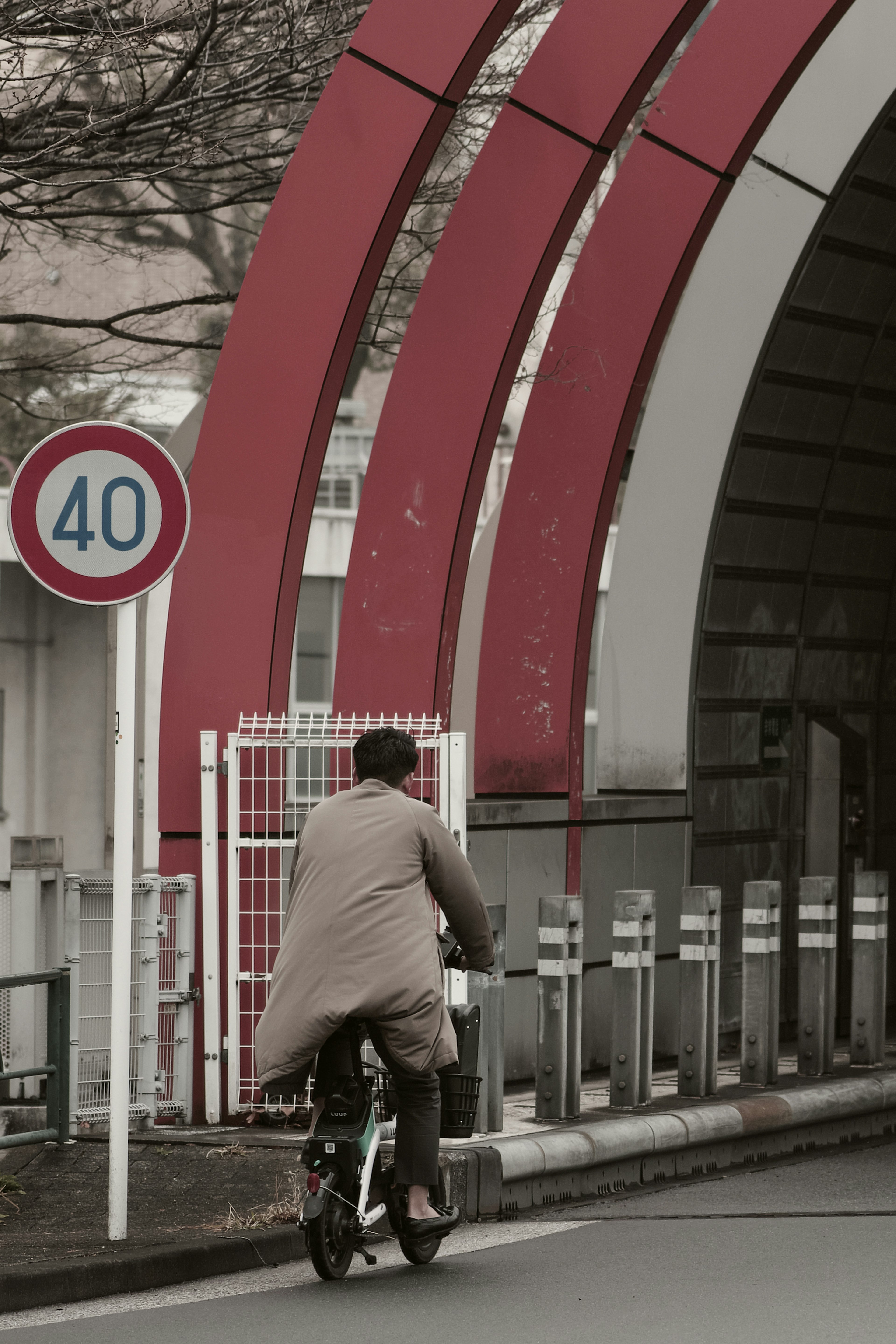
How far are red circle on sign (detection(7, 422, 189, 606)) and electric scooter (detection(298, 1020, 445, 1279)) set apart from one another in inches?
66.0

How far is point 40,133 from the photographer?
404 inches

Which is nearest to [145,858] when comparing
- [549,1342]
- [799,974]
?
[799,974]

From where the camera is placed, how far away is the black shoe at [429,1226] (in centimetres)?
555

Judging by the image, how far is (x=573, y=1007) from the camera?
794 centimetres

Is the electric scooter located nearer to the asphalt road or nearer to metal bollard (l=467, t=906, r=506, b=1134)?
the asphalt road

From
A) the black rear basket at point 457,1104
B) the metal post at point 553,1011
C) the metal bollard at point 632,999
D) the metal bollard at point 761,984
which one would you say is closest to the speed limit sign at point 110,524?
the black rear basket at point 457,1104

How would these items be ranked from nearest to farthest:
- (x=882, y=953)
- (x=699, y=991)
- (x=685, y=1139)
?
(x=685, y=1139), (x=699, y=991), (x=882, y=953)

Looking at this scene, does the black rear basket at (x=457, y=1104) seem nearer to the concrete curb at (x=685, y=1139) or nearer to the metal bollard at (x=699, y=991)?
the concrete curb at (x=685, y=1139)

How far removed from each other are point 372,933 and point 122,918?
0.92 metres

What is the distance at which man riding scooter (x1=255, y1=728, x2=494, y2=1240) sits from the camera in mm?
5449

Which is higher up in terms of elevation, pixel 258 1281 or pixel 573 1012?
pixel 573 1012

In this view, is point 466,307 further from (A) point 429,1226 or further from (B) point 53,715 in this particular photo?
(B) point 53,715

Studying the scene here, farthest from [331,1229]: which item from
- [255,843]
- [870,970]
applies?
[870,970]

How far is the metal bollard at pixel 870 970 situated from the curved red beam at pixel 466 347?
2.50m
